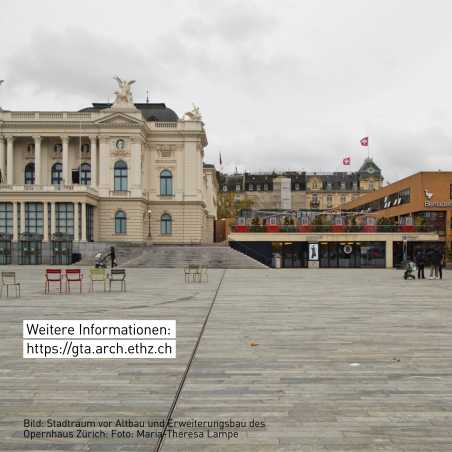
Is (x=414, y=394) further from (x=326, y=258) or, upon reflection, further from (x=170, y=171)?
(x=170, y=171)

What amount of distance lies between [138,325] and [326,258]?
137 feet

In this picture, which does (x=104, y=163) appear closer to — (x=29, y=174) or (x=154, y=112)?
(x=29, y=174)

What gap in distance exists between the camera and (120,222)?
221 ft

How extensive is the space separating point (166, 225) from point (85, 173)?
11860 mm

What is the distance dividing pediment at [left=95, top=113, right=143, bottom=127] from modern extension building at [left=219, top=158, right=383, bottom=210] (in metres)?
89.1

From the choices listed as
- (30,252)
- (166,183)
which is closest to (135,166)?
(166,183)

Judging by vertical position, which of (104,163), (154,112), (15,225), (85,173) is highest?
(154,112)

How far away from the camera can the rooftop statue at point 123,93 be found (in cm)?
6794

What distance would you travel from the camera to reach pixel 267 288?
1034 inches

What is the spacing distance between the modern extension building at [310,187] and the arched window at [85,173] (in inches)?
Result: 3425

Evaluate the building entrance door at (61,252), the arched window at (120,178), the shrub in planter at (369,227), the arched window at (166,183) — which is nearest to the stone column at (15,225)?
the building entrance door at (61,252)

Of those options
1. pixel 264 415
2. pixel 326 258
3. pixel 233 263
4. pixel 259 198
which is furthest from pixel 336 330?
pixel 259 198

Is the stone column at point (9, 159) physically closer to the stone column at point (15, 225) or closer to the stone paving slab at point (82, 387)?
the stone column at point (15, 225)

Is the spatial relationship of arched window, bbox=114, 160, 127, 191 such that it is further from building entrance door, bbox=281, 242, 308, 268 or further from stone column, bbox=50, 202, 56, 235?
building entrance door, bbox=281, 242, 308, 268
